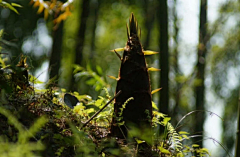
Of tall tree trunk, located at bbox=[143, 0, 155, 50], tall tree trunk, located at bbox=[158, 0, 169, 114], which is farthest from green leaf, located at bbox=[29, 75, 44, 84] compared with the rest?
tall tree trunk, located at bbox=[143, 0, 155, 50]

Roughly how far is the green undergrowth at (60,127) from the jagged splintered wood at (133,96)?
9 centimetres

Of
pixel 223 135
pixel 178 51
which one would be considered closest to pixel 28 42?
pixel 178 51

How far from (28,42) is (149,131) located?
14.3m

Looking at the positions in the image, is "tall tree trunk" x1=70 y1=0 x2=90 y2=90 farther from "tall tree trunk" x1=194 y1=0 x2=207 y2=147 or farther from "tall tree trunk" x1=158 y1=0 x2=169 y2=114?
"tall tree trunk" x1=158 y1=0 x2=169 y2=114

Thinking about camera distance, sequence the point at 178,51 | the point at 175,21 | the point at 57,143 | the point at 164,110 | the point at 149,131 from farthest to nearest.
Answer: the point at 178,51 → the point at 175,21 → the point at 164,110 → the point at 149,131 → the point at 57,143

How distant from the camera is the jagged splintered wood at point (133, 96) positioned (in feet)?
6.72

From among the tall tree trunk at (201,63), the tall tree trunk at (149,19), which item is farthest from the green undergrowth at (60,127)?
the tall tree trunk at (149,19)

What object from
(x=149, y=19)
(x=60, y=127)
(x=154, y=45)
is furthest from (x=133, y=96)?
(x=154, y=45)

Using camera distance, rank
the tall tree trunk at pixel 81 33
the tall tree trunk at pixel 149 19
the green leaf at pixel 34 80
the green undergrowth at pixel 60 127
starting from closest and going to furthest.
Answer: the green undergrowth at pixel 60 127 → the green leaf at pixel 34 80 → the tall tree trunk at pixel 81 33 → the tall tree trunk at pixel 149 19

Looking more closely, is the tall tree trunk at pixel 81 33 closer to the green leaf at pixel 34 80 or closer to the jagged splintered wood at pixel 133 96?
the green leaf at pixel 34 80

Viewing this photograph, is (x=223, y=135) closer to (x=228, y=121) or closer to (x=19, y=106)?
(x=228, y=121)

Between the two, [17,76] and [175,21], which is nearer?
[17,76]

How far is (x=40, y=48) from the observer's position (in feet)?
48.4

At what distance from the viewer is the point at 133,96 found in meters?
2.07
